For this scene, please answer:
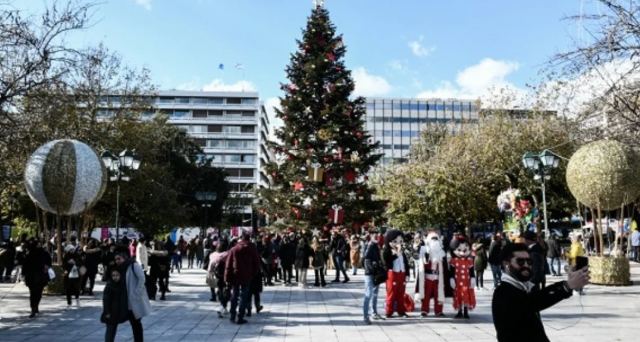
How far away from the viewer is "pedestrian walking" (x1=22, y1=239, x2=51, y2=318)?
1249 centimetres

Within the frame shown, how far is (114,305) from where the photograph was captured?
7.78 metres

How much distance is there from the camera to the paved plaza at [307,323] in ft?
33.0

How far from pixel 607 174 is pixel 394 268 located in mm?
8365

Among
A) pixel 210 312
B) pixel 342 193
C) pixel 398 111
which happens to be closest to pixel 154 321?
pixel 210 312

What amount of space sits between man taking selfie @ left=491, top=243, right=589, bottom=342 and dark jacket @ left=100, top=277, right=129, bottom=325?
17.7ft

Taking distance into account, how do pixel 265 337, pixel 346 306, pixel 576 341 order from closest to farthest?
pixel 576 341, pixel 265 337, pixel 346 306

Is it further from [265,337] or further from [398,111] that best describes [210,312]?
[398,111]

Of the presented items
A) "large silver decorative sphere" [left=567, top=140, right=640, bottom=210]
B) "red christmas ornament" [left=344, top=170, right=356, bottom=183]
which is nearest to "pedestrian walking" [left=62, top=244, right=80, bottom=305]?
"large silver decorative sphere" [left=567, top=140, right=640, bottom=210]

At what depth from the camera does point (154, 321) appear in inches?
476

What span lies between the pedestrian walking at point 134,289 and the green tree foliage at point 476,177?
28.5 metres

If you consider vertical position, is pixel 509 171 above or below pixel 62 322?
above

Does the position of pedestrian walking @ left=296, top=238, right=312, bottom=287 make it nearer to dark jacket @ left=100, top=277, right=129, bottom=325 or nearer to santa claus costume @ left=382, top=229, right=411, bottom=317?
santa claus costume @ left=382, top=229, right=411, bottom=317

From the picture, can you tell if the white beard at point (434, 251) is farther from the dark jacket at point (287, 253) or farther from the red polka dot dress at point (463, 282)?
the dark jacket at point (287, 253)

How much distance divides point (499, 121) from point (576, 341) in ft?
112
